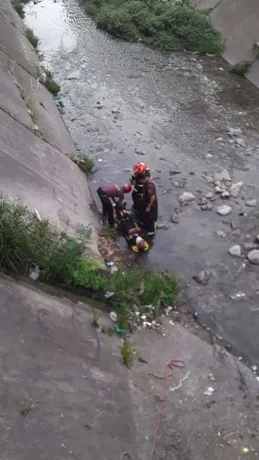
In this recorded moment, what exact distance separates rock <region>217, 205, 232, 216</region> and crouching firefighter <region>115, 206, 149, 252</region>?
1.87 m

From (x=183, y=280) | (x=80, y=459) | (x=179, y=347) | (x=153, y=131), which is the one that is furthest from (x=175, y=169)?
A: (x=80, y=459)

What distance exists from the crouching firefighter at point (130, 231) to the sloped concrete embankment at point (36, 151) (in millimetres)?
Answer: 571

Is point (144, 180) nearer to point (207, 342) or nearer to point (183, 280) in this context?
point (183, 280)

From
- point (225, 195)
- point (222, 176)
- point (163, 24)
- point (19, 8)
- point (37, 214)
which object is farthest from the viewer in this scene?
point (19, 8)

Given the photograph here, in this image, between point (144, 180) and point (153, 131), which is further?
point (153, 131)

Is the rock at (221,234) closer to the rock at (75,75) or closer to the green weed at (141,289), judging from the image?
the green weed at (141,289)

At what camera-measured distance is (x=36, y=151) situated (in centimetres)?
1074

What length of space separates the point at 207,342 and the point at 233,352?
0.42 metres

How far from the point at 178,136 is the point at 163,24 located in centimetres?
752

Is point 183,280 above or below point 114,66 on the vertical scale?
below

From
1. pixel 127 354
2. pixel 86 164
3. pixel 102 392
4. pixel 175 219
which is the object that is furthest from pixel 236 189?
pixel 102 392

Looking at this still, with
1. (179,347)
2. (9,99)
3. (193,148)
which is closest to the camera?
(179,347)

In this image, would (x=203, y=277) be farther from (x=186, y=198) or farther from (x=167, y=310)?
(x=186, y=198)

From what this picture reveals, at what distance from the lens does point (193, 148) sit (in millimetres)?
13312
